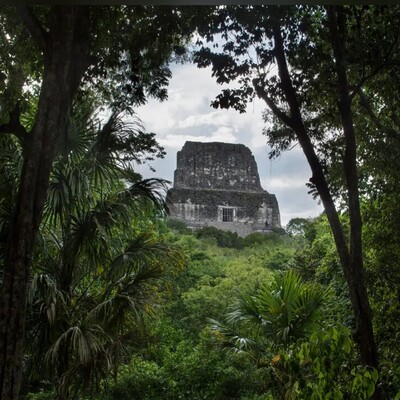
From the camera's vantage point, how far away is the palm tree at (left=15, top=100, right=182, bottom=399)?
5832 millimetres

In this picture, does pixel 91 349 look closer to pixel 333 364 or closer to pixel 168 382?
pixel 333 364

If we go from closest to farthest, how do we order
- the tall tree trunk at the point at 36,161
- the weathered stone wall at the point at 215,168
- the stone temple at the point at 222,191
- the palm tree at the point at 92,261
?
the tall tree trunk at the point at 36,161 < the palm tree at the point at 92,261 < the stone temple at the point at 222,191 < the weathered stone wall at the point at 215,168

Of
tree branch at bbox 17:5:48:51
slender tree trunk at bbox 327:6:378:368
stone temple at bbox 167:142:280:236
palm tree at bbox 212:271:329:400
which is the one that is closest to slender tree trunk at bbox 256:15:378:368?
slender tree trunk at bbox 327:6:378:368

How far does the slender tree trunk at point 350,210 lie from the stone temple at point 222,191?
24.5 m

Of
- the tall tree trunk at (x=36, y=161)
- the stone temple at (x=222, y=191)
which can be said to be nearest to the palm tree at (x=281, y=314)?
the tall tree trunk at (x=36, y=161)

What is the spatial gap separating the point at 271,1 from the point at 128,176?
5262mm

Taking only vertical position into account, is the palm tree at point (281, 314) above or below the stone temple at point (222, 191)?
below

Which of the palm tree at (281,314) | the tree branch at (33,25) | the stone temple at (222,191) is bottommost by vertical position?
the palm tree at (281,314)

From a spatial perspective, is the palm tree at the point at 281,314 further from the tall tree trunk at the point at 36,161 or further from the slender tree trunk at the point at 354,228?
the tall tree trunk at the point at 36,161

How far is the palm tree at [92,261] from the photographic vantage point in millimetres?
5832

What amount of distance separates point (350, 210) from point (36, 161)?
117 inches

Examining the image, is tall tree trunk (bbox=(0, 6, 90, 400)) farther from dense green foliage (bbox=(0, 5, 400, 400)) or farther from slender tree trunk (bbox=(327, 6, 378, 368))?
slender tree trunk (bbox=(327, 6, 378, 368))

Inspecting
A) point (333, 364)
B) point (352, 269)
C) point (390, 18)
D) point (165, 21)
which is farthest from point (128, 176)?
point (333, 364)

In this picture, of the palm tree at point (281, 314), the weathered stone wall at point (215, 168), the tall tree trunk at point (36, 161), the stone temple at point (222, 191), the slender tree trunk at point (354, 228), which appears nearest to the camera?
the tall tree trunk at point (36, 161)
